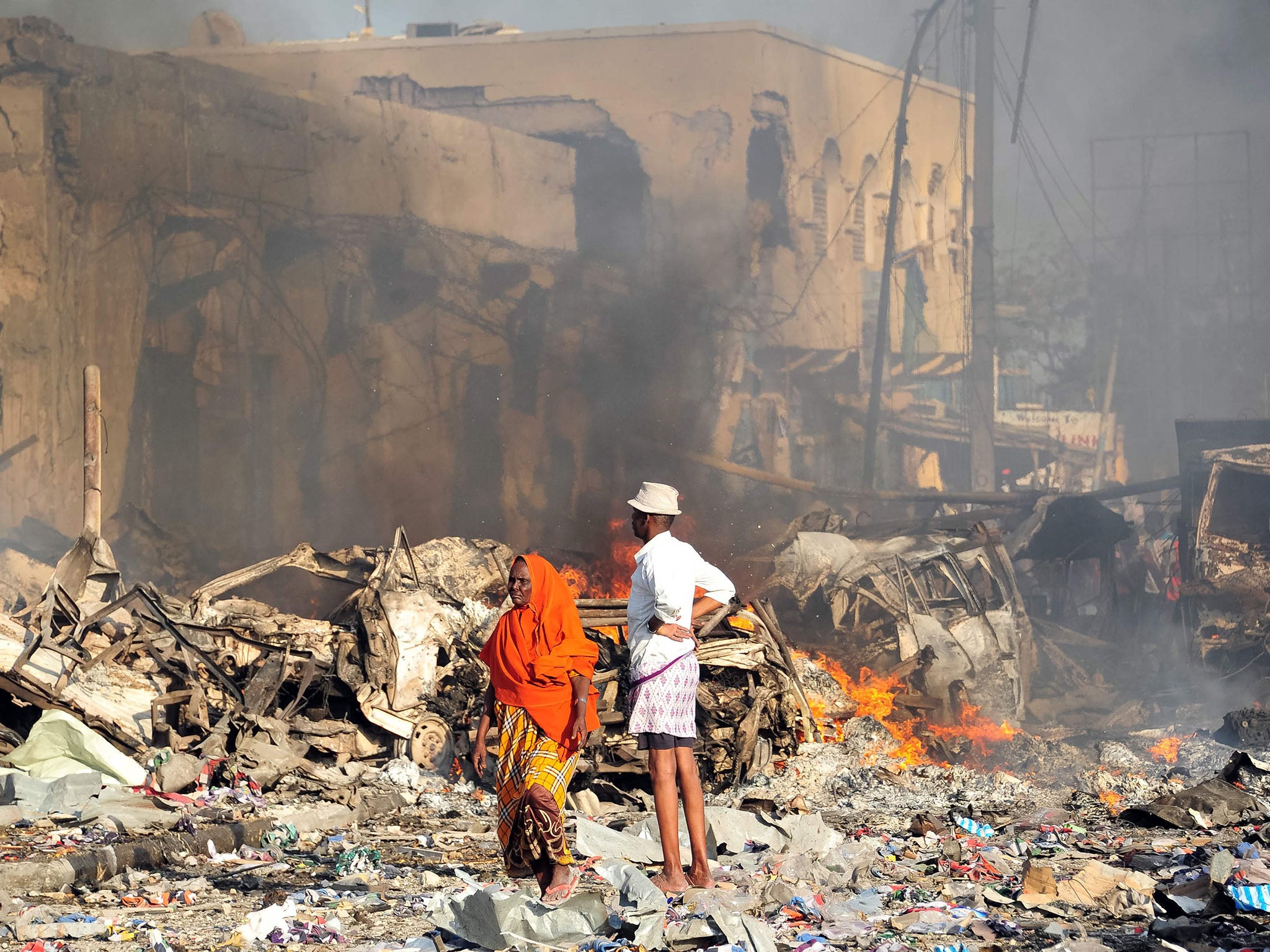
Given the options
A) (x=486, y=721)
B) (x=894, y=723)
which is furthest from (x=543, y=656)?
(x=894, y=723)

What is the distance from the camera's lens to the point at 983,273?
896 inches

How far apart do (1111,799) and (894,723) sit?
238cm

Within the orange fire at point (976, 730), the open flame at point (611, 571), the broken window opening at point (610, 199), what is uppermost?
the broken window opening at point (610, 199)

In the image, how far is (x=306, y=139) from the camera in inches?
643

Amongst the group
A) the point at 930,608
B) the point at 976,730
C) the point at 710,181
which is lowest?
the point at 976,730

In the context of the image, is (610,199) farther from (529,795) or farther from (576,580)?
(529,795)

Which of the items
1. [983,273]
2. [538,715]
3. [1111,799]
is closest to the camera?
[538,715]

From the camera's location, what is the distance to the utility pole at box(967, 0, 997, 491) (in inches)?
897

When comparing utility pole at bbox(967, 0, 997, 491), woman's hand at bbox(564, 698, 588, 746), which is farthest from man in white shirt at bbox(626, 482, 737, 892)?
utility pole at bbox(967, 0, 997, 491)

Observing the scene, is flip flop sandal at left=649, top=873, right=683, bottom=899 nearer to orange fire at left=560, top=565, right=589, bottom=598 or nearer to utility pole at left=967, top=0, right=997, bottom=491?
orange fire at left=560, top=565, right=589, bottom=598

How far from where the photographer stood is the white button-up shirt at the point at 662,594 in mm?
4488

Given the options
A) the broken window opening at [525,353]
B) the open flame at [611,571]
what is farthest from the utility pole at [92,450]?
the broken window opening at [525,353]

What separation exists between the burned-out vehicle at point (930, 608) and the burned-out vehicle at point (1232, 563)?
8.32 ft

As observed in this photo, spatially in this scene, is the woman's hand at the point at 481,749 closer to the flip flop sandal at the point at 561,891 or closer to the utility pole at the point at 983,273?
the flip flop sandal at the point at 561,891
